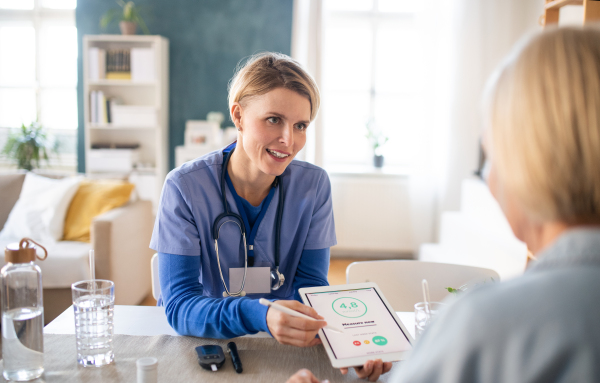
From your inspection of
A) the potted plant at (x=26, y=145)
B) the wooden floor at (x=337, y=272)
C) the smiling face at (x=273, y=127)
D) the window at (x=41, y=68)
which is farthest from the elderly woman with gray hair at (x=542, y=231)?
the window at (x=41, y=68)

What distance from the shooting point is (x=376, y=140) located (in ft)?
14.9

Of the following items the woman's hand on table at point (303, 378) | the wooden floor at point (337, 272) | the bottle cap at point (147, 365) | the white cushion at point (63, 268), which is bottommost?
the wooden floor at point (337, 272)

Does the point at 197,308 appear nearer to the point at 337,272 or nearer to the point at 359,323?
the point at 359,323

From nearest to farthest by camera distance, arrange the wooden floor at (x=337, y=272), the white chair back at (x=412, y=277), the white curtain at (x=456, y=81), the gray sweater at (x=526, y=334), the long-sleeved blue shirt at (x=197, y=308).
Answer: the gray sweater at (x=526, y=334) < the long-sleeved blue shirt at (x=197, y=308) < the white chair back at (x=412, y=277) < the wooden floor at (x=337, y=272) < the white curtain at (x=456, y=81)

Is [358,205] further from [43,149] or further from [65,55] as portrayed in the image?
[65,55]

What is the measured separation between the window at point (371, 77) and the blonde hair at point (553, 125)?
13.0 feet

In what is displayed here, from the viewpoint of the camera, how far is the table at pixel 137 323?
1087 millimetres

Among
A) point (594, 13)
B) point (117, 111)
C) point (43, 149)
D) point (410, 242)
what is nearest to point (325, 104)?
point (410, 242)

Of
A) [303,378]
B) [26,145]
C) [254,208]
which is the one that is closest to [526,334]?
[303,378]

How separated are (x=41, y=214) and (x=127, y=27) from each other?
218cm

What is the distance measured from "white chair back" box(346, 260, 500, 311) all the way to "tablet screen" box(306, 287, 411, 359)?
0.45 metres

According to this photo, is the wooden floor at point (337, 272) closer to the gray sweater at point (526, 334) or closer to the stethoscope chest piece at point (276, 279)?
the stethoscope chest piece at point (276, 279)

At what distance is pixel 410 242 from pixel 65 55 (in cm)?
403

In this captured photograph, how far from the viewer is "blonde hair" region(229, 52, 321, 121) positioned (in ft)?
4.39
